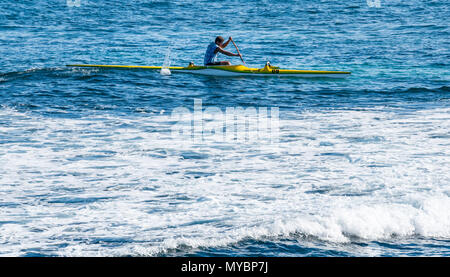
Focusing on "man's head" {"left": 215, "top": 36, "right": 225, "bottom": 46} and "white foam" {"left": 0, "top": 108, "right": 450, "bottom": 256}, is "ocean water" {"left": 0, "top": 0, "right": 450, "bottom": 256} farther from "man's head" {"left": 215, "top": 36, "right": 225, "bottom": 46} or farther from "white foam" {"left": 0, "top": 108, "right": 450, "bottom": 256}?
"man's head" {"left": 215, "top": 36, "right": 225, "bottom": 46}

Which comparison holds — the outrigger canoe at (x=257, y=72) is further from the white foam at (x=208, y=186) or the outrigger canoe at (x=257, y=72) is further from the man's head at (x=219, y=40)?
the white foam at (x=208, y=186)

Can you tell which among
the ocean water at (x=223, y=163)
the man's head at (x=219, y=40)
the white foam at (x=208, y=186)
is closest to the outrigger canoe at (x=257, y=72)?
the ocean water at (x=223, y=163)

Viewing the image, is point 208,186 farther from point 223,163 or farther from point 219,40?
point 219,40

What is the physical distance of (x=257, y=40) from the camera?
101 ft

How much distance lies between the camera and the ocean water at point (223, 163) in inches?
282

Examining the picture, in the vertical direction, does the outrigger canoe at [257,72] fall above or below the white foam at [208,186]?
above

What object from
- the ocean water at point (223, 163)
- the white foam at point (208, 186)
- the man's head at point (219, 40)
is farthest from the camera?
the man's head at point (219, 40)

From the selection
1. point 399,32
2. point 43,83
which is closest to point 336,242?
point 43,83

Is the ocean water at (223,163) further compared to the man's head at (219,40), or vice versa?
the man's head at (219,40)

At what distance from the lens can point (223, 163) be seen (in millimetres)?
10422

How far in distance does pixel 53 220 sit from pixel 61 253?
102cm
